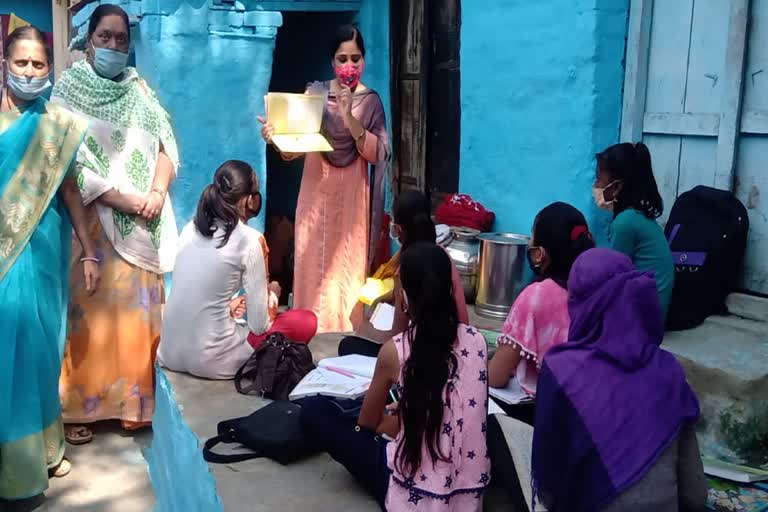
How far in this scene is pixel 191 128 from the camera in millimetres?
5523

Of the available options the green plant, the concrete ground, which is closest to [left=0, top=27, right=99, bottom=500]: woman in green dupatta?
the concrete ground

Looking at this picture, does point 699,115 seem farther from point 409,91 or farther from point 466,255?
point 409,91

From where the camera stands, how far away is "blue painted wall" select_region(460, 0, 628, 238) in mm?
3961

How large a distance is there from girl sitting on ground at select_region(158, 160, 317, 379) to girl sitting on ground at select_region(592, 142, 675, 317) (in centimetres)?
155

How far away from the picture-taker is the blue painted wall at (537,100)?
3.96 m

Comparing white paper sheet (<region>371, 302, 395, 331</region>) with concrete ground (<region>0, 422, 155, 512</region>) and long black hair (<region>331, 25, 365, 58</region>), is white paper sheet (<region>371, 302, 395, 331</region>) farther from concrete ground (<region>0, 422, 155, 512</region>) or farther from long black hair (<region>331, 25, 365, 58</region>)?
long black hair (<region>331, 25, 365, 58</region>)

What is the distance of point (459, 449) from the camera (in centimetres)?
231

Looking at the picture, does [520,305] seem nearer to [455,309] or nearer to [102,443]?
[455,309]

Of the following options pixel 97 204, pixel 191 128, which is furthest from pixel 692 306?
pixel 191 128

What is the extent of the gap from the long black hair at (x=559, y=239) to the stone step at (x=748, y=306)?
1.04 metres

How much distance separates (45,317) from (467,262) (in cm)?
230

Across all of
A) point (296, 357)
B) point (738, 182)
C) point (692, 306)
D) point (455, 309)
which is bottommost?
point (296, 357)

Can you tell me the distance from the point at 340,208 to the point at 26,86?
198 centimetres

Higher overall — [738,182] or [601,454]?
[738,182]
